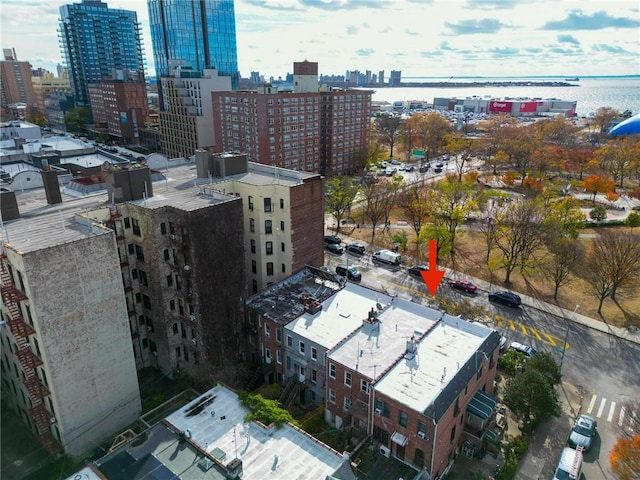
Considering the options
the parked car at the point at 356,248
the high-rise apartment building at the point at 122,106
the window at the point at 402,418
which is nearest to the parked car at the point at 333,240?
the parked car at the point at 356,248

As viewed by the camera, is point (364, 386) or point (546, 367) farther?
point (546, 367)

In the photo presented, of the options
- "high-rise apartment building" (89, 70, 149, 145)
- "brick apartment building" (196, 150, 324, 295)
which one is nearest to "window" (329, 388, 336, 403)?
"brick apartment building" (196, 150, 324, 295)

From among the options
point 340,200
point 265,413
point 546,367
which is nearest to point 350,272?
point 340,200

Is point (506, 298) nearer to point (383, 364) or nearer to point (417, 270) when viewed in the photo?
point (417, 270)

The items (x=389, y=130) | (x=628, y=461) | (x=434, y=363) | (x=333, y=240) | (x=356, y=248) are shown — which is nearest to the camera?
(x=628, y=461)

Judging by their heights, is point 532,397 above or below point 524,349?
above

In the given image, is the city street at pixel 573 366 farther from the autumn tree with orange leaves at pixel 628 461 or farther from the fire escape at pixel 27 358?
the fire escape at pixel 27 358

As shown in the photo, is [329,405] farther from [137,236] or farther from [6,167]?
[6,167]
